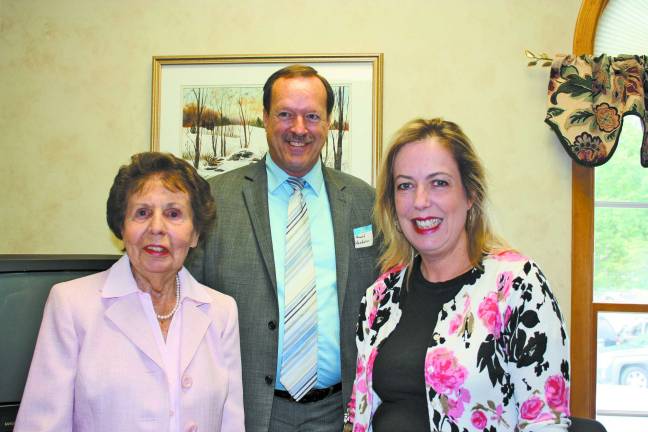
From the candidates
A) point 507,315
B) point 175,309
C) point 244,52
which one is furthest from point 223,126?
point 507,315

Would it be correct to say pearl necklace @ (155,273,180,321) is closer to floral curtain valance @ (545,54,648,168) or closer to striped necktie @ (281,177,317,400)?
striped necktie @ (281,177,317,400)

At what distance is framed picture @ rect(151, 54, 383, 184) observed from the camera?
3.14 metres

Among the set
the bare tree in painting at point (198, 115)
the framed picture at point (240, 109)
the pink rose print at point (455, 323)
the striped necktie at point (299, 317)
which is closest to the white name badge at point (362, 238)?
the striped necktie at point (299, 317)

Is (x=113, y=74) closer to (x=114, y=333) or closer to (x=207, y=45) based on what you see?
(x=207, y=45)

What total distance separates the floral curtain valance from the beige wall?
0.18m

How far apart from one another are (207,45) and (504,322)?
2.30m

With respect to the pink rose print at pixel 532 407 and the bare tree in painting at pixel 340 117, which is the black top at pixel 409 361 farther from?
the bare tree in painting at pixel 340 117

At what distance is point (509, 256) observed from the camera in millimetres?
1690

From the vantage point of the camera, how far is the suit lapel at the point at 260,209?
2154mm

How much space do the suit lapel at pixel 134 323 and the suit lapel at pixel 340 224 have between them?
71 centimetres

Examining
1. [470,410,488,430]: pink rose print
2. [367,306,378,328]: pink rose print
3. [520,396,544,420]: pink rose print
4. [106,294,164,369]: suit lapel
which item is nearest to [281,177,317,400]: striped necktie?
[367,306,378,328]: pink rose print

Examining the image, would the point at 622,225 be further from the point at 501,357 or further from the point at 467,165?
the point at 501,357

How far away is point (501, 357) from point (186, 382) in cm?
83

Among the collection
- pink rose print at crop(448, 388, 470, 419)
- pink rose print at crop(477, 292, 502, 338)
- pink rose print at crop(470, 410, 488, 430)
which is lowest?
pink rose print at crop(470, 410, 488, 430)
